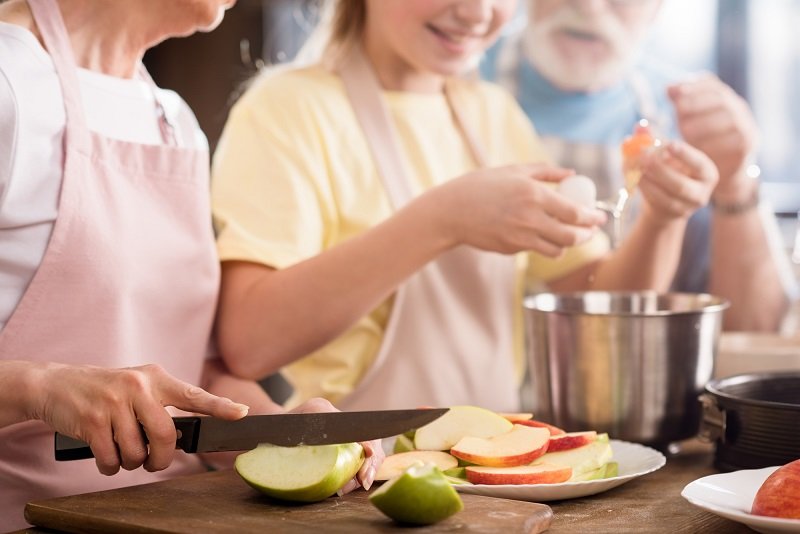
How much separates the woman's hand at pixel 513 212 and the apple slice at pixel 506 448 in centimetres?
31

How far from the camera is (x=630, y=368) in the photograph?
1184 millimetres

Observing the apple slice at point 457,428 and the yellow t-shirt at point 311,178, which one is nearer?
the apple slice at point 457,428

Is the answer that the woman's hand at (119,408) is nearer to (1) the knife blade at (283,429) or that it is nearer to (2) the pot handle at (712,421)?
(1) the knife blade at (283,429)

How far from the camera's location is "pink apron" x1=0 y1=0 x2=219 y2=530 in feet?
3.48

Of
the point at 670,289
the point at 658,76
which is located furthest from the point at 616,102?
the point at 670,289

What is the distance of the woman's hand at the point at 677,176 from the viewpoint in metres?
1.36

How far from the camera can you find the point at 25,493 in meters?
1.07

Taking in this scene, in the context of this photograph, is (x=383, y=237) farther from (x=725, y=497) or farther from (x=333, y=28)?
(x=725, y=497)

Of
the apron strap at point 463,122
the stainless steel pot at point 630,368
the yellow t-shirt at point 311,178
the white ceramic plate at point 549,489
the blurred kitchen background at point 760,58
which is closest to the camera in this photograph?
the white ceramic plate at point 549,489

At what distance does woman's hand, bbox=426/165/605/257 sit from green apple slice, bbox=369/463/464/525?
1.64 ft

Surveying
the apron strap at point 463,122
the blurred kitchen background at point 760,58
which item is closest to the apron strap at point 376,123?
the apron strap at point 463,122

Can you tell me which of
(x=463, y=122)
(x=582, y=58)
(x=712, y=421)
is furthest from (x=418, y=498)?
(x=582, y=58)

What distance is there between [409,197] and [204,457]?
500mm

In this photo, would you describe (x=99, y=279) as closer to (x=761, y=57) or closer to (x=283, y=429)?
(x=283, y=429)
